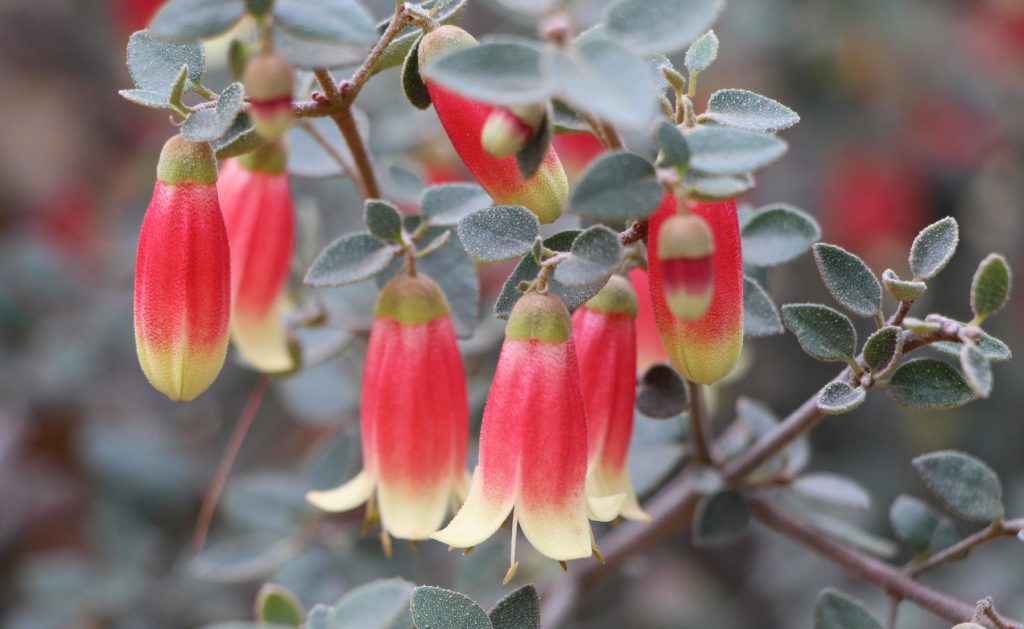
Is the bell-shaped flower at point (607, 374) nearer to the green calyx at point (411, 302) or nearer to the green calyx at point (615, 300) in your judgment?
the green calyx at point (615, 300)

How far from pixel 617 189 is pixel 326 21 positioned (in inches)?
8.0

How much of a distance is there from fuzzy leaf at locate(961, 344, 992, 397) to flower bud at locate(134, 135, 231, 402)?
0.52 meters

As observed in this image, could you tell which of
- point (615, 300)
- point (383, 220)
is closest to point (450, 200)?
point (383, 220)

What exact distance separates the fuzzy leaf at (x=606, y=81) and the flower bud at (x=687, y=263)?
0.08m

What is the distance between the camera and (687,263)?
629mm

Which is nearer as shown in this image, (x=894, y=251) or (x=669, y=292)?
(x=669, y=292)

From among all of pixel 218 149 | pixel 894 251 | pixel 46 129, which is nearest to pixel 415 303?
pixel 218 149

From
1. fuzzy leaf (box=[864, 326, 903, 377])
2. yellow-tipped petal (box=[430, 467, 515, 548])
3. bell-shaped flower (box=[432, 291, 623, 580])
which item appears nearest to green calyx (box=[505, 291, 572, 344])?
bell-shaped flower (box=[432, 291, 623, 580])

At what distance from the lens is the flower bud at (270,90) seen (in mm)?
631

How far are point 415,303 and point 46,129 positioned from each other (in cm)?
257

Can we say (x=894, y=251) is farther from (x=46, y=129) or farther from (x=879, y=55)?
(x=46, y=129)

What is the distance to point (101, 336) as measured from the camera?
1.78 m

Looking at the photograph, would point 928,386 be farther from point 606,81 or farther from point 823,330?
point 606,81

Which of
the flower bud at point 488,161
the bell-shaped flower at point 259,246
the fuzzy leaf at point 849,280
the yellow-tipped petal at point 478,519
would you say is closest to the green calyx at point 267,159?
the bell-shaped flower at point 259,246
